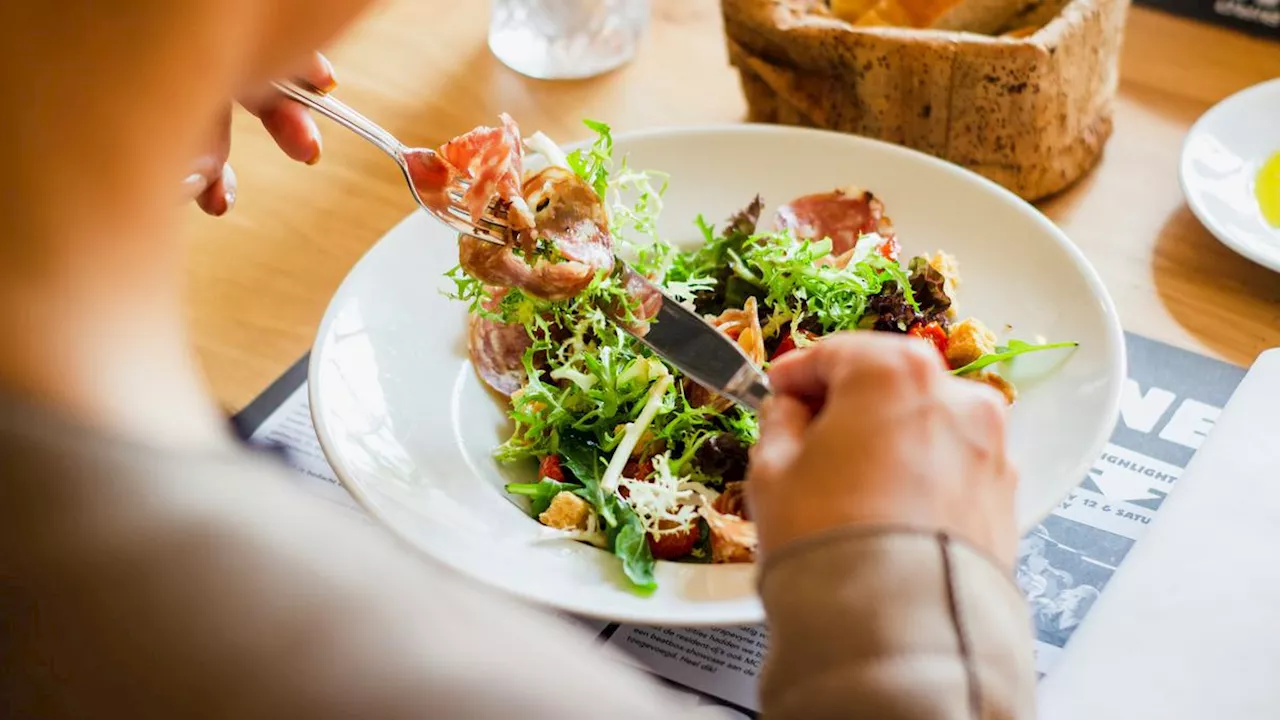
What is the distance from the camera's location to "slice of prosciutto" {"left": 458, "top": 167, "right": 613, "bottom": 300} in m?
1.05

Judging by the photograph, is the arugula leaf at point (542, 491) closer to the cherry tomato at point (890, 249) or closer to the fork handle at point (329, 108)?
the fork handle at point (329, 108)

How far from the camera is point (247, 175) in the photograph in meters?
1.65

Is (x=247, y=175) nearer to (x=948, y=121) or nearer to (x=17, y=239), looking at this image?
(x=948, y=121)

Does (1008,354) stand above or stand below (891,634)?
below

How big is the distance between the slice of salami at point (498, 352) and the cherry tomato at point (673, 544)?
0.89 feet

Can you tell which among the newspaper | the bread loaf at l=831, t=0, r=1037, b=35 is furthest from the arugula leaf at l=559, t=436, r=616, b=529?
the bread loaf at l=831, t=0, r=1037, b=35

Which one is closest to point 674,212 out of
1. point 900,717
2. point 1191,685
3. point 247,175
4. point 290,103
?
point 290,103

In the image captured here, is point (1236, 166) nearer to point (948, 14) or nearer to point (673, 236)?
point (948, 14)

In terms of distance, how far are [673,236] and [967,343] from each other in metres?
0.39

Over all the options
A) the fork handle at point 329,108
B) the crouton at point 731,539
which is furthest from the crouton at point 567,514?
the fork handle at point 329,108

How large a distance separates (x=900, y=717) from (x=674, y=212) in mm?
900

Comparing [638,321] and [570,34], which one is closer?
[638,321]

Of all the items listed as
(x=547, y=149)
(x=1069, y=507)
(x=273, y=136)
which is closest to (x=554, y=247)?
(x=547, y=149)

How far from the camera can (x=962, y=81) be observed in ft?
4.42
